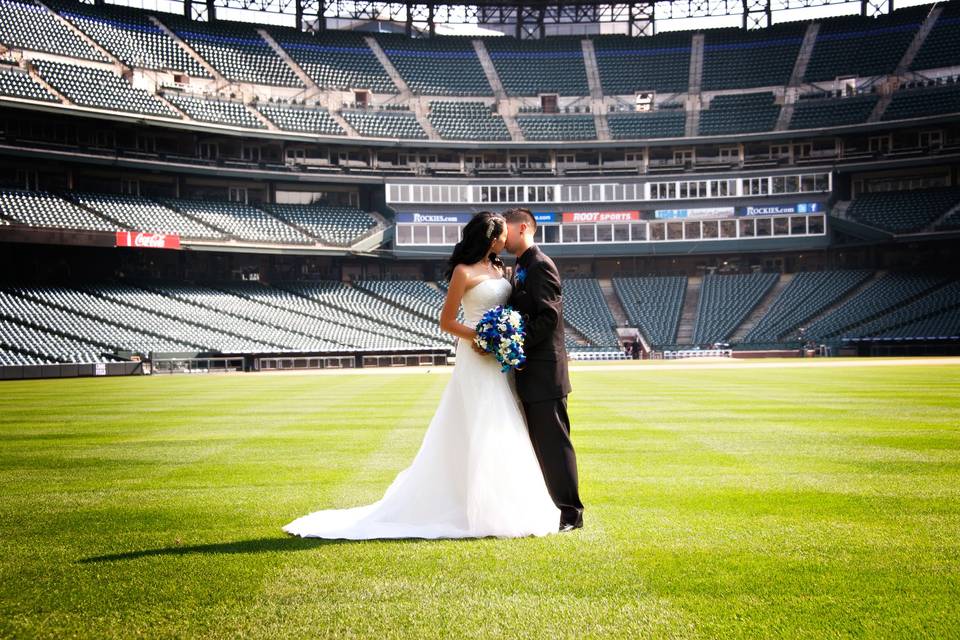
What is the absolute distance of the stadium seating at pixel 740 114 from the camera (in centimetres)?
6925

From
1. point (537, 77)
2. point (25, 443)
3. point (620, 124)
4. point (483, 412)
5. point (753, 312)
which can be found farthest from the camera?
point (537, 77)

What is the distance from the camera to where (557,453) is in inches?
299

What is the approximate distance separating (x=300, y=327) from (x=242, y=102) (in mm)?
21887

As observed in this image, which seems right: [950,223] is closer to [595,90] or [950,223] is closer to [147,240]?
[595,90]

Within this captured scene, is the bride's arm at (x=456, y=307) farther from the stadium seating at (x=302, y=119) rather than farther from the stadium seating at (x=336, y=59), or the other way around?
the stadium seating at (x=336, y=59)

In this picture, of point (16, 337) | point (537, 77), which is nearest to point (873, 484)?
point (16, 337)

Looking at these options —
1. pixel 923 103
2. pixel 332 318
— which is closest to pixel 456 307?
pixel 332 318

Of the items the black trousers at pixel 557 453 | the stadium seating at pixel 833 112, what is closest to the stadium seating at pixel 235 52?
the stadium seating at pixel 833 112

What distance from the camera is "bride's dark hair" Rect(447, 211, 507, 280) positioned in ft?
25.0

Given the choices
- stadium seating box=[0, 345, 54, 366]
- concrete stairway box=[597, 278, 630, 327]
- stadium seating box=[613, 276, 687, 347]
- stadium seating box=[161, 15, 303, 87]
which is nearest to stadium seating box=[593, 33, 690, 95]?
concrete stairway box=[597, 278, 630, 327]

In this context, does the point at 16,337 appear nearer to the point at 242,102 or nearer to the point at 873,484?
the point at 242,102

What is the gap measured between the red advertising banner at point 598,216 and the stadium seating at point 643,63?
12.4 metres

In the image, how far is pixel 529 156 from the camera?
73.2m

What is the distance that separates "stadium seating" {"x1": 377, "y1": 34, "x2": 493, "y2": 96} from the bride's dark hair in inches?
2730
